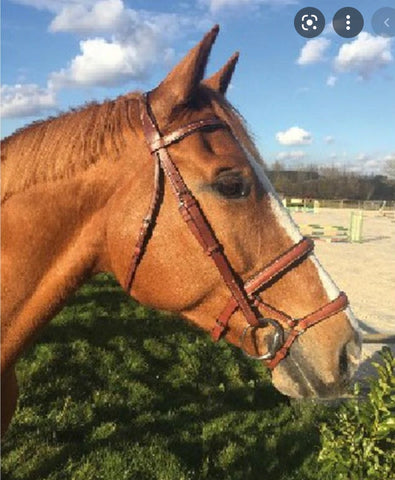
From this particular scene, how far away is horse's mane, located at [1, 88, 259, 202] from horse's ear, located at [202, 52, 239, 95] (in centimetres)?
33

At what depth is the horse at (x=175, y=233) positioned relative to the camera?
2.39 metres

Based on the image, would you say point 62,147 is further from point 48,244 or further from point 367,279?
point 367,279

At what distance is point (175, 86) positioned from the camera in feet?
8.01

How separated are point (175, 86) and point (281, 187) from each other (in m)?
60.7

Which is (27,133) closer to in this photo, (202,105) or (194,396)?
(202,105)

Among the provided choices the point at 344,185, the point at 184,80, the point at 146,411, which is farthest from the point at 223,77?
the point at 344,185

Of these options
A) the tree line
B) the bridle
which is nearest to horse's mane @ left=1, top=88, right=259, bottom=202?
the bridle

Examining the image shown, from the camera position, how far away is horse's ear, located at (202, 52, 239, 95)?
2811 millimetres

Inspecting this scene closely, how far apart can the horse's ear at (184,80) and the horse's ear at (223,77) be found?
31 centimetres

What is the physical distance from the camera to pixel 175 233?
242cm

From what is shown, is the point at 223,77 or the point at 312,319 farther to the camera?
the point at 223,77

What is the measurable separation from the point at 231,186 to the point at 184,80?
21.0 inches

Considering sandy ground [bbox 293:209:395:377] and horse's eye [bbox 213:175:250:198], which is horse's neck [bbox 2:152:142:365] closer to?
horse's eye [bbox 213:175:250:198]

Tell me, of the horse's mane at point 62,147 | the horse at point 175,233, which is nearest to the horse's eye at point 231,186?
the horse at point 175,233
